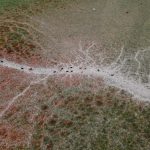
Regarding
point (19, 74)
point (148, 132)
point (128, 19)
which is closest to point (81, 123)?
point (148, 132)

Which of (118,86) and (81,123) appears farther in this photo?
(118,86)

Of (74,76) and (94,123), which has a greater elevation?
(74,76)

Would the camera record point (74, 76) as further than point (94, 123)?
Yes

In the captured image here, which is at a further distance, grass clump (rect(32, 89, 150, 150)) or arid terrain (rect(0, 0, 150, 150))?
arid terrain (rect(0, 0, 150, 150))

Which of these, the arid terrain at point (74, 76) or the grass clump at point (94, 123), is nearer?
the grass clump at point (94, 123)

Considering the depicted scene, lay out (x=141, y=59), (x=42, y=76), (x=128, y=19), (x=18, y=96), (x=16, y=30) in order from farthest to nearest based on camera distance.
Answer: (x=128, y=19)
(x=16, y=30)
(x=141, y=59)
(x=42, y=76)
(x=18, y=96)

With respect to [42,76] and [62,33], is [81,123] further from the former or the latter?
[62,33]

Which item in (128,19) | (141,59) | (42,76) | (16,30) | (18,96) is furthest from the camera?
(128,19)
